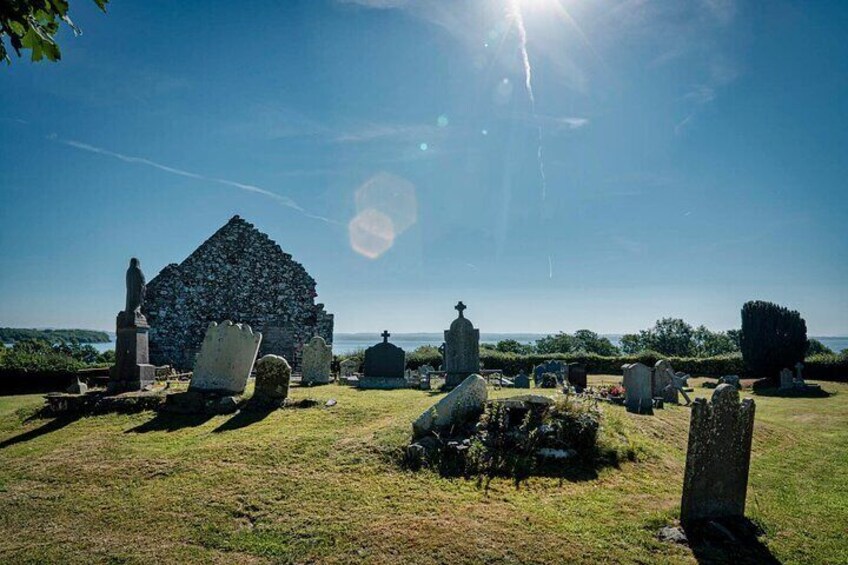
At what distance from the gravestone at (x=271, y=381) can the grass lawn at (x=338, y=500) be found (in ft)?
4.34

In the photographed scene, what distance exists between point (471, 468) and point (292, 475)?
111 inches

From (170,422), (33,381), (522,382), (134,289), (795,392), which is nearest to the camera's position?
(170,422)

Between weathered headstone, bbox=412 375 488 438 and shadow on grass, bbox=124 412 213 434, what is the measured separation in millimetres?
5419

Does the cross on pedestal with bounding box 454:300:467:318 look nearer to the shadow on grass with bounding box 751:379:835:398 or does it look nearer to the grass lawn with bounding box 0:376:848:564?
the grass lawn with bounding box 0:376:848:564

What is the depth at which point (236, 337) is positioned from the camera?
39.4 feet

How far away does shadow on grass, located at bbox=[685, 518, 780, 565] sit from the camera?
4.82 m

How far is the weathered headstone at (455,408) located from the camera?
8.34 meters

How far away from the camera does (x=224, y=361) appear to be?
38.4 feet

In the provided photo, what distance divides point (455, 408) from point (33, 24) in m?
7.83

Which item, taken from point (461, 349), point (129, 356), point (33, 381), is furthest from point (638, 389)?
point (33, 381)

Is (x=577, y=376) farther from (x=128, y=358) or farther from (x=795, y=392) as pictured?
(x=128, y=358)

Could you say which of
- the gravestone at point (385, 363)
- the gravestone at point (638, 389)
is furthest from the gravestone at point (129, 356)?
the gravestone at point (638, 389)

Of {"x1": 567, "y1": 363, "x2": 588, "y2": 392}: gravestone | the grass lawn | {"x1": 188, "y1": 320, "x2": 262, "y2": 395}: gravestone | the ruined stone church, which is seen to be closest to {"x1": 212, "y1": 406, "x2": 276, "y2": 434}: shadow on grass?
the grass lawn

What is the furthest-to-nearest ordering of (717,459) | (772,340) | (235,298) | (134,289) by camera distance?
1. (772,340)
2. (235,298)
3. (134,289)
4. (717,459)
